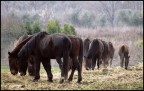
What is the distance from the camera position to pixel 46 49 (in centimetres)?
1423

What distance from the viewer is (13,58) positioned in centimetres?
1497

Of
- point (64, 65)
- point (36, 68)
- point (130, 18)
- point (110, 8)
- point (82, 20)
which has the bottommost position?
point (82, 20)

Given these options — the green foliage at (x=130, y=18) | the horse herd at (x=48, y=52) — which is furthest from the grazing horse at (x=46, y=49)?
the green foliage at (x=130, y=18)

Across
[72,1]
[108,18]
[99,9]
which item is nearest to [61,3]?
[72,1]

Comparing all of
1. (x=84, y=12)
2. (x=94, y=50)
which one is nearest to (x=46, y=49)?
(x=94, y=50)

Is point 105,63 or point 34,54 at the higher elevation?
point 34,54

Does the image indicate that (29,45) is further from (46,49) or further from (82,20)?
(82,20)

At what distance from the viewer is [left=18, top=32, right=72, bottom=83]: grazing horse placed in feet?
45.2

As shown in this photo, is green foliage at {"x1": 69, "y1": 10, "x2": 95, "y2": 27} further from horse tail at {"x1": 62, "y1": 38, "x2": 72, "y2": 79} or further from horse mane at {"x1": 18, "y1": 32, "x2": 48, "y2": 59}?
horse tail at {"x1": 62, "y1": 38, "x2": 72, "y2": 79}

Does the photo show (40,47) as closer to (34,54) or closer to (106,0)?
(34,54)

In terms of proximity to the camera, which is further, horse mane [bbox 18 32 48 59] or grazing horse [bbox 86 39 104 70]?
grazing horse [bbox 86 39 104 70]

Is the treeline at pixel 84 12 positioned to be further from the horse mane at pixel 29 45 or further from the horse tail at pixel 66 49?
the horse tail at pixel 66 49

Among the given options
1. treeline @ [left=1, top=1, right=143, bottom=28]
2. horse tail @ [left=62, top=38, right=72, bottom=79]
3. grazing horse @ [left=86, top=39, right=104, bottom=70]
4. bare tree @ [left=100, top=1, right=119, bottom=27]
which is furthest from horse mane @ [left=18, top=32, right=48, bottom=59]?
bare tree @ [left=100, top=1, right=119, bottom=27]

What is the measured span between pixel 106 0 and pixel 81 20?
31638 millimetres
